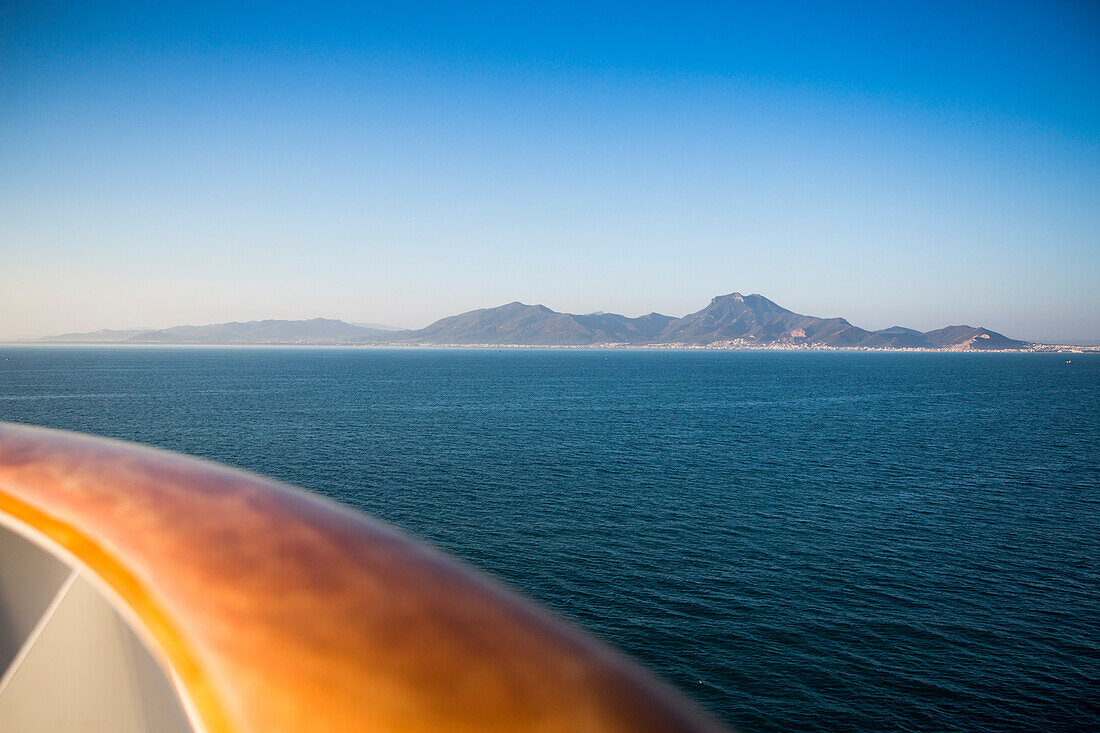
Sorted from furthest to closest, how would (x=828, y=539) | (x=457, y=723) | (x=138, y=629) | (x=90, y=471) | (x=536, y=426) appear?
(x=536, y=426) → (x=828, y=539) → (x=90, y=471) → (x=138, y=629) → (x=457, y=723)

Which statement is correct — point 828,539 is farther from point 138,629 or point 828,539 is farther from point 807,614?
point 138,629

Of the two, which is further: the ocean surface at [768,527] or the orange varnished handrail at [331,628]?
the ocean surface at [768,527]

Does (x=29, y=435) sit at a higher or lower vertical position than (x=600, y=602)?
higher

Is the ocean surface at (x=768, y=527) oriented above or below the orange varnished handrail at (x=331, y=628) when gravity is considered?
below

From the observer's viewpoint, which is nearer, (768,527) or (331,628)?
(331,628)

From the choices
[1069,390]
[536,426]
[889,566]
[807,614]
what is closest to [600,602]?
[807,614]
